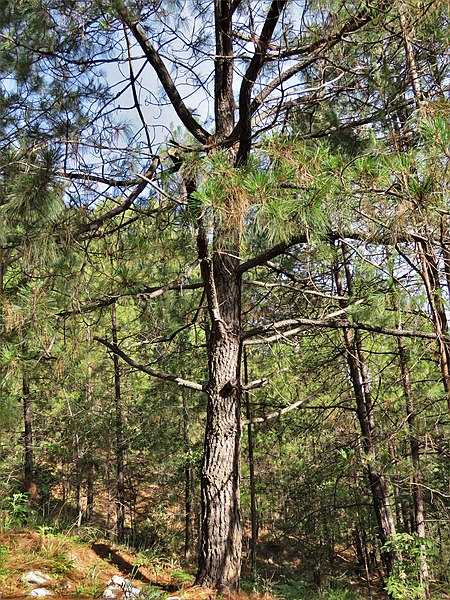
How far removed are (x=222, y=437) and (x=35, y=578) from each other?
1.55 meters

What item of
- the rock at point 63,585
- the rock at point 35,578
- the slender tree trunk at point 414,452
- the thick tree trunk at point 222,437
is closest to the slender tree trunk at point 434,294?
the thick tree trunk at point 222,437

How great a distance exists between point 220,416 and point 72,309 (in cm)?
150

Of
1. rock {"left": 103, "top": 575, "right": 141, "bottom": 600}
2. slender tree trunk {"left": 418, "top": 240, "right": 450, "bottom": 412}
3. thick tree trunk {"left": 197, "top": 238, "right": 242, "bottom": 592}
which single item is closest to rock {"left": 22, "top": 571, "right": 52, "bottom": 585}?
rock {"left": 103, "top": 575, "right": 141, "bottom": 600}

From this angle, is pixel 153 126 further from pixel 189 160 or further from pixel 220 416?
pixel 220 416

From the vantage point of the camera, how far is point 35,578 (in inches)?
118

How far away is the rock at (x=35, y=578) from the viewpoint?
2949 millimetres

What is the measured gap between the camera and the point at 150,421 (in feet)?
35.4

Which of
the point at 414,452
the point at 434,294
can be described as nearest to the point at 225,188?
the point at 434,294

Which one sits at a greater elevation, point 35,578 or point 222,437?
point 222,437

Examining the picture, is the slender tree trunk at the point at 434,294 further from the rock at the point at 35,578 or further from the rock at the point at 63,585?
the rock at the point at 35,578

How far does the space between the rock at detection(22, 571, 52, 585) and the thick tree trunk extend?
3.50ft

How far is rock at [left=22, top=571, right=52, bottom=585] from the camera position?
2.95 m

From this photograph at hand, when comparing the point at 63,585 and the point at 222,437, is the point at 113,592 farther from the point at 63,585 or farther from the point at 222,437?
the point at 222,437

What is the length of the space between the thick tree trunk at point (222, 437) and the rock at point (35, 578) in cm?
107
